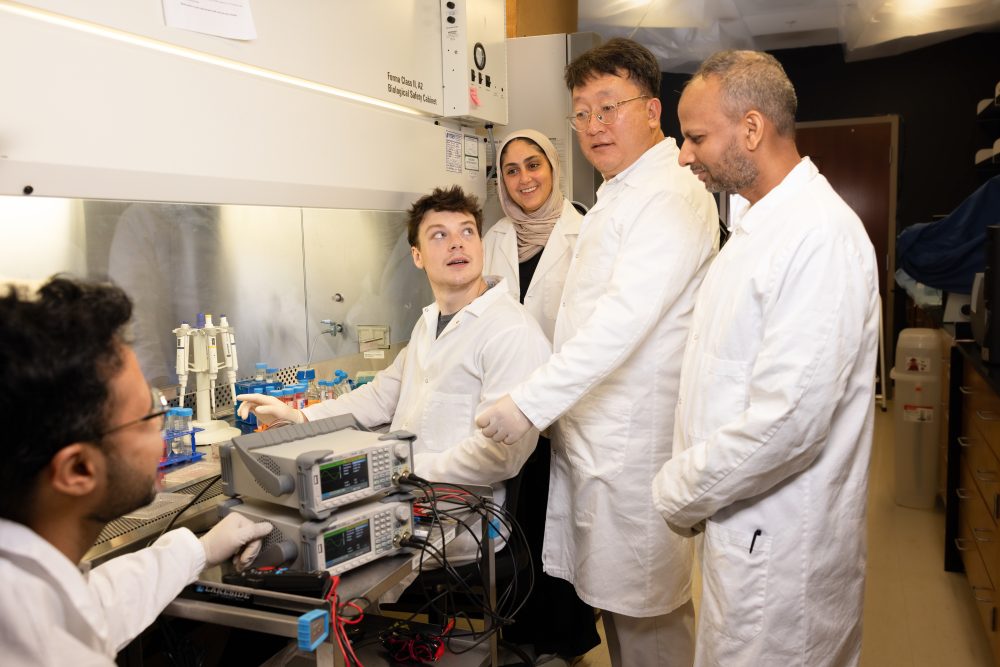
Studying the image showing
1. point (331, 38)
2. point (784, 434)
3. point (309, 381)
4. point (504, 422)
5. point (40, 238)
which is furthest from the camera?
point (309, 381)

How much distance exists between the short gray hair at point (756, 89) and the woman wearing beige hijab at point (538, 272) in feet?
3.84

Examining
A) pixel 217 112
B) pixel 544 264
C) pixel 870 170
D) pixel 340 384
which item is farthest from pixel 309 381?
pixel 870 170

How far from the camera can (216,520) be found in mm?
1610

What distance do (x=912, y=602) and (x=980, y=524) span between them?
0.43m

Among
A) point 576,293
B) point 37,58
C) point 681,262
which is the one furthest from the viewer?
point 576,293

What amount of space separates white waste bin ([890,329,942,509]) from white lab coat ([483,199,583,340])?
6.44 feet

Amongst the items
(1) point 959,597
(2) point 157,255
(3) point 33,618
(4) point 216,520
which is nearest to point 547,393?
(4) point 216,520

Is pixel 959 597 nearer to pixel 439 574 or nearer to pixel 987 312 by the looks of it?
pixel 987 312

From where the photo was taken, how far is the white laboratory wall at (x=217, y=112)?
1386mm

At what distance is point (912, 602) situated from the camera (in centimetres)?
281

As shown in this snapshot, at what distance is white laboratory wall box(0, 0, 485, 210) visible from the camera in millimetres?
1386

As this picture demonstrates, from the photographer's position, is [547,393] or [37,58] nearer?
[37,58]

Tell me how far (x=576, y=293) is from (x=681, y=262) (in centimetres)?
31

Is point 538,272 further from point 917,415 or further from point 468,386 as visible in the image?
point 917,415
